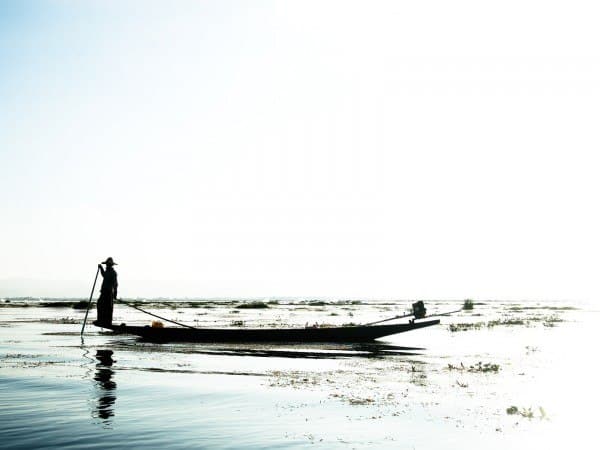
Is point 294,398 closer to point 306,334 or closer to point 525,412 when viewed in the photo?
point 525,412

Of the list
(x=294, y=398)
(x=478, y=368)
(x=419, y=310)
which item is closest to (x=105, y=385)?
(x=294, y=398)

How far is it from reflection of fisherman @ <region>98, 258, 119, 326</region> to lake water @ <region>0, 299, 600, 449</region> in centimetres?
299

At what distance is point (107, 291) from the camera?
3027cm

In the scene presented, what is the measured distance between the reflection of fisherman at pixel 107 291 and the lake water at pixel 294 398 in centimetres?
299

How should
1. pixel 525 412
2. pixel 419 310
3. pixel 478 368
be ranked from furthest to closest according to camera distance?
pixel 419 310
pixel 478 368
pixel 525 412

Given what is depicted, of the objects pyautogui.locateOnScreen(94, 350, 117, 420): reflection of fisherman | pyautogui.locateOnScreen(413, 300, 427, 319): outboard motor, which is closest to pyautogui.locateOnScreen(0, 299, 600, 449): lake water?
pyautogui.locateOnScreen(94, 350, 117, 420): reflection of fisherman

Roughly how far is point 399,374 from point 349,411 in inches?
257

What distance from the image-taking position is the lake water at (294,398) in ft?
36.5

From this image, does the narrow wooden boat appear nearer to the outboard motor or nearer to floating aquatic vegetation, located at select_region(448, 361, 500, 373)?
the outboard motor

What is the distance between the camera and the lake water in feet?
36.5

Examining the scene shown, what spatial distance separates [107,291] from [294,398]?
1809 cm

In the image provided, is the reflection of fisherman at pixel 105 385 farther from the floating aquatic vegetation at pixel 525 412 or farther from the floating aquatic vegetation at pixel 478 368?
the floating aquatic vegetation at pixel 478 368

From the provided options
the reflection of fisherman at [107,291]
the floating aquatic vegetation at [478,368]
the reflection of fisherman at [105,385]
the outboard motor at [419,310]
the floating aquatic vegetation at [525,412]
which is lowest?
the floating aquatic vegetation at [478,368]

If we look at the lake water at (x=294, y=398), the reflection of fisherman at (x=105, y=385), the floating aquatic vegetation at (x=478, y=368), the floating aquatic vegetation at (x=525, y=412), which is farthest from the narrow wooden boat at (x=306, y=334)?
the floating aquatic vegetation at (x=525, y=412)
